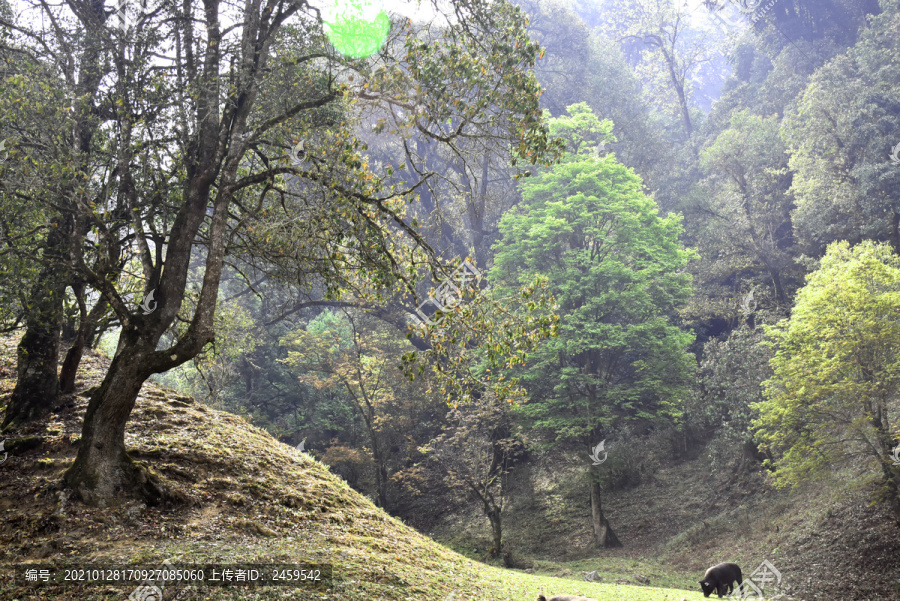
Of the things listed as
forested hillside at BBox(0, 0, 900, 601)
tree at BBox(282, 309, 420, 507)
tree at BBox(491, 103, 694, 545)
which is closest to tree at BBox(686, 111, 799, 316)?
forested hillside at BBox(0, 0, 900, 601)

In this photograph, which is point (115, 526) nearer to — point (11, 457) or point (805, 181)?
point (11, 457)

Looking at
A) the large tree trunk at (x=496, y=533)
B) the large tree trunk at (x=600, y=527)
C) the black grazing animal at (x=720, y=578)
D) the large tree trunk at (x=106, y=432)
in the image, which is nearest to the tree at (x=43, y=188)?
the large tree trunk at (x=106, y=432)

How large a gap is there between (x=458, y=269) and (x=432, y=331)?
0.97m

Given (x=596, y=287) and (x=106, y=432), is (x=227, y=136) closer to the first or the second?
(x=106, y=432)

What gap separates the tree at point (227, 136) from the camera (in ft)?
20.6

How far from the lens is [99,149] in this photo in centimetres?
784

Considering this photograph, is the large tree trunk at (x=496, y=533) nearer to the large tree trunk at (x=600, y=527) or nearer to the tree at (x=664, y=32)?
the large tree trunk at (x=600, y=527)

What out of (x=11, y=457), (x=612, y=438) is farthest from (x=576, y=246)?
(x=11, y=457)

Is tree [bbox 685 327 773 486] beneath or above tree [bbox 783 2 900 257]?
beneath

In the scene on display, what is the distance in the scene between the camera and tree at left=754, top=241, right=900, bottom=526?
42.0 feet

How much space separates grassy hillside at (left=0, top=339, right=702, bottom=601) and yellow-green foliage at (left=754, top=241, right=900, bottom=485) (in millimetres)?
5957

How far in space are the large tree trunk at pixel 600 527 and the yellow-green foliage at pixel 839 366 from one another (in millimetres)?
7101

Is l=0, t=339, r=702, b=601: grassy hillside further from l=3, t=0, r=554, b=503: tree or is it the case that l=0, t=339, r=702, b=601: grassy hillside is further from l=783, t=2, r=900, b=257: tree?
l=783, t=2, r=900, b=257: tree

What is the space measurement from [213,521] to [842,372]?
1428cm
